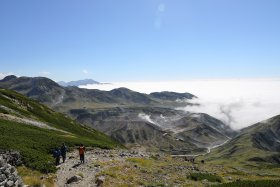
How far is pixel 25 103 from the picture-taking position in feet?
401

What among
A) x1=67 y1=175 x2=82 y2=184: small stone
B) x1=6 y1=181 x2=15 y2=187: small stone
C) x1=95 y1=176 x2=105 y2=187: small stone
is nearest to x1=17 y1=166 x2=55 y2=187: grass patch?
x1=67 y1=175 x2=82 y2=184: small stone

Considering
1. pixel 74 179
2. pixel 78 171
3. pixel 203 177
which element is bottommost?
pixel 203 177

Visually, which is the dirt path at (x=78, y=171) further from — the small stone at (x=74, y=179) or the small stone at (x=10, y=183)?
the small stone at (x=10, y=183)

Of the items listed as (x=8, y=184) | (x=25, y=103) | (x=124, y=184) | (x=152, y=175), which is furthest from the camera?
(x=25, y=103)

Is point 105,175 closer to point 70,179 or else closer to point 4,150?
point 70,179

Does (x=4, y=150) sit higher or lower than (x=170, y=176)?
higher

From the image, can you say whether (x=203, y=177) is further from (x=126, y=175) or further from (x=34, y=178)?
(x=34, y=178)

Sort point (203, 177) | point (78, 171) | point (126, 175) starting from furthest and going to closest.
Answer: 1. point (203, 177)
2. point (78, 171)
3. point (126, 175)

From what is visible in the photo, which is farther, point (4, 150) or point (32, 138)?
point (32, 138)

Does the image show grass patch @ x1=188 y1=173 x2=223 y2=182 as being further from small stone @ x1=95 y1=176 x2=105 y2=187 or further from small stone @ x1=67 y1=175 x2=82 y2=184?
small stone @ x1=67 y1=175 x2=82 y2=184

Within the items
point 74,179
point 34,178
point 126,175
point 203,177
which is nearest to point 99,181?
point 74,179

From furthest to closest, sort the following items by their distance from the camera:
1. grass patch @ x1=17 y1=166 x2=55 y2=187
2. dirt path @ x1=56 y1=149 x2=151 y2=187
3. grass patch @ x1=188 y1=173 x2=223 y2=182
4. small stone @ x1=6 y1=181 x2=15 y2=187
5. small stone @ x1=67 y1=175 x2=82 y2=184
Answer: grass patch @ x1=188 y1=173 x2=223 y2=182
small stone @ x1=67 y1=175 x2=82 y2=184
dirt path @ x1=56 y1=149 x2=151 y2=187
grass patch @ x1=17 y1=166 x2=55 y2=187
small stone @ x1=6 y1=181 x2=15 y2=187

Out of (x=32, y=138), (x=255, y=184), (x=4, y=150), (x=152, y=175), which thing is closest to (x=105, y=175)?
(x=152, y=175)

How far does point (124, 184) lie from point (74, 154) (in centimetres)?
2299
